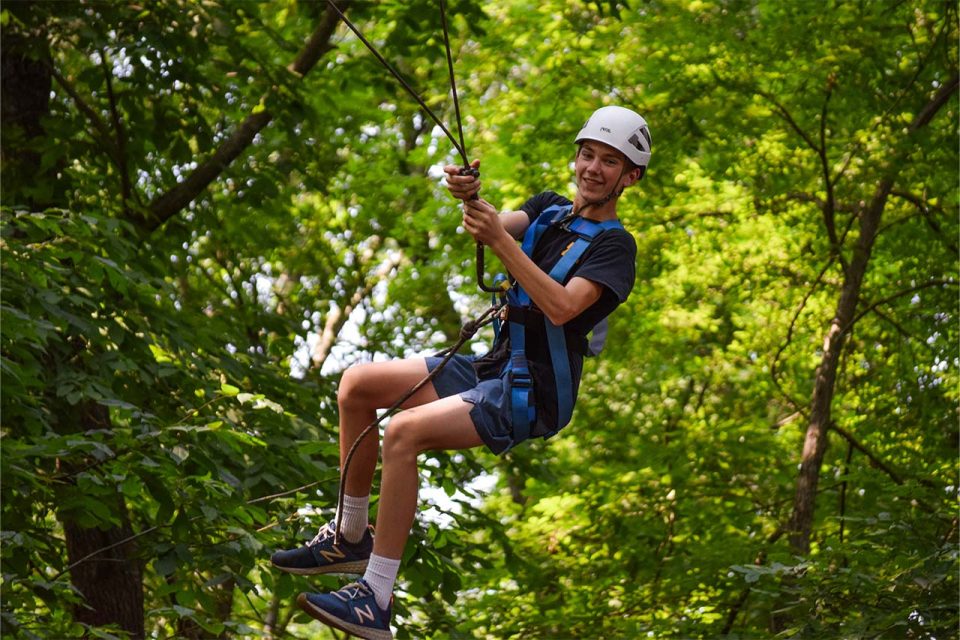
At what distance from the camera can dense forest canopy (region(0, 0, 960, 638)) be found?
244 inches

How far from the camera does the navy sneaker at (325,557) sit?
12.7 feet

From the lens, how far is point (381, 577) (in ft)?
11.8

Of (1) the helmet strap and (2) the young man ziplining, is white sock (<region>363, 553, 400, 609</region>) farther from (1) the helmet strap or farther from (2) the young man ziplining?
(1) the helmet strap

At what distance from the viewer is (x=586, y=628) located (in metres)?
9.62

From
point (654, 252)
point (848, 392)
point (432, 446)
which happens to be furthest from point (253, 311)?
point (432, 446)

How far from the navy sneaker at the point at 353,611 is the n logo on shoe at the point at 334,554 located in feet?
0.88

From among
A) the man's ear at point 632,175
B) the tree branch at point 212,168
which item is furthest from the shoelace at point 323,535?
the tree branch at point 212,168

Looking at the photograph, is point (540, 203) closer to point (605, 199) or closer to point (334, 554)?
point (605, 199)

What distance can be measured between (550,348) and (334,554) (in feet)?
3.08

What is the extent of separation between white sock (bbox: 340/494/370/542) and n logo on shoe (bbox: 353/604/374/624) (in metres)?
0.37

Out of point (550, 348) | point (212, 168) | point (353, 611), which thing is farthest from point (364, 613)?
point (212, 168)

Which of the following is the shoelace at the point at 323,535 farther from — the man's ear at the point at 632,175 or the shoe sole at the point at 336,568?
the man's ear at the point at 632,175

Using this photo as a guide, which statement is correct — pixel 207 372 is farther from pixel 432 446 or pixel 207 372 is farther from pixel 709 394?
pixel 709 394

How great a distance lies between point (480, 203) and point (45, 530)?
420 centimetres
